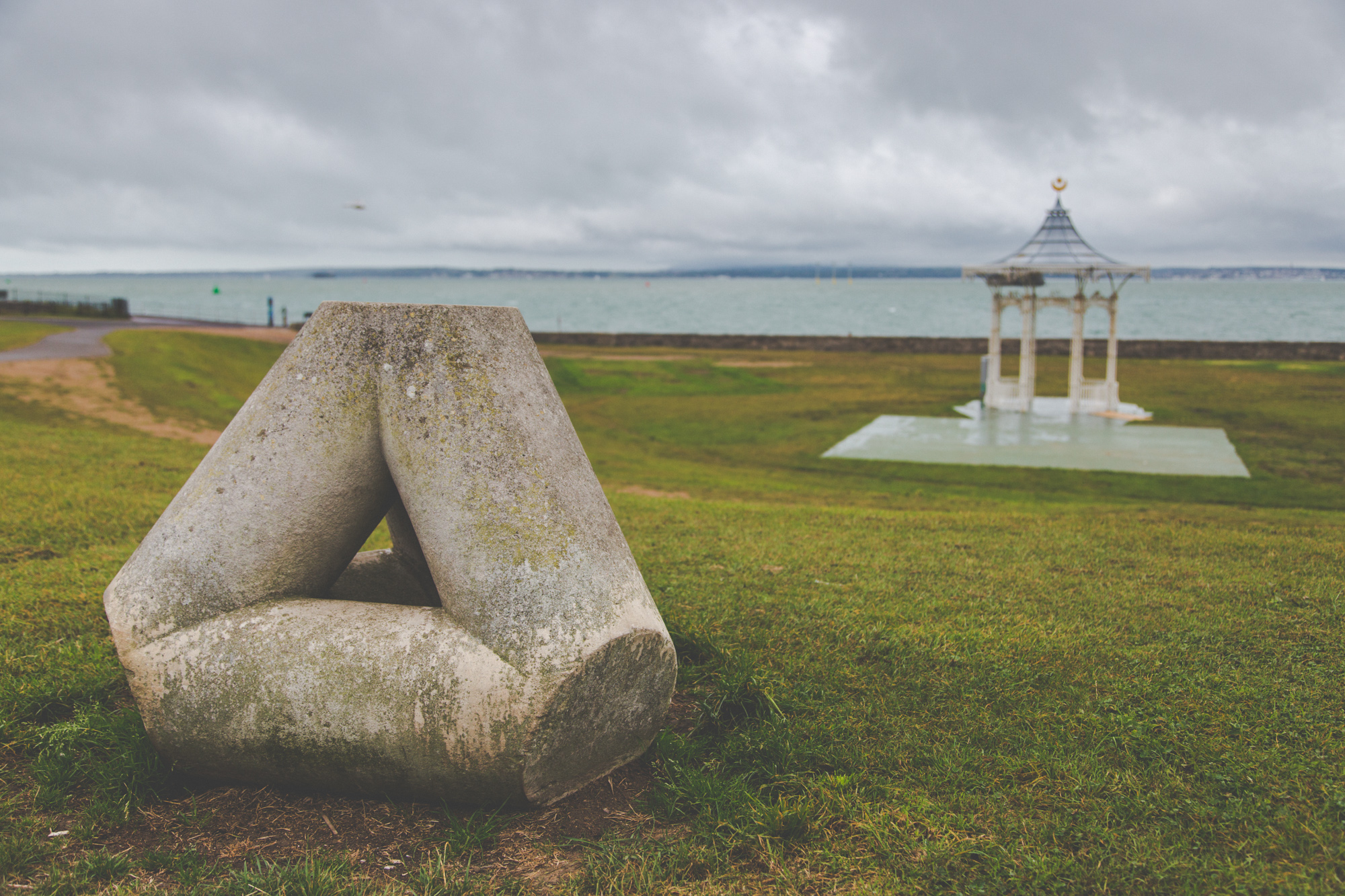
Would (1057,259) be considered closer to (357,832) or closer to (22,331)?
(357,832)

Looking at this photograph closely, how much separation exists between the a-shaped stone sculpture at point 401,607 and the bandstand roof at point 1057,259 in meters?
20.2

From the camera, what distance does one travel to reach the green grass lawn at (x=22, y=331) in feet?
83.5

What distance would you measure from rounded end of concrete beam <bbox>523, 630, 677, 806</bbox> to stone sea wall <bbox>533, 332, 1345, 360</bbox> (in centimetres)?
3355

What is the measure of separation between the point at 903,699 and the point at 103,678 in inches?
159

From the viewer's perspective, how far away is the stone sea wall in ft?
126

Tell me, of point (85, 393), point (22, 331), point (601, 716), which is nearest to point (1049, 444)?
point (601, 716)

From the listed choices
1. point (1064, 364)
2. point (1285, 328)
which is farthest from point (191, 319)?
point (1285, 328)

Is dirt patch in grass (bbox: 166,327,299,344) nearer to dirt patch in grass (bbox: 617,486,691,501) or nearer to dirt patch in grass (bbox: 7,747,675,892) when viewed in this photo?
A: dirt patch in grass (bbox: 617,486,691,501)

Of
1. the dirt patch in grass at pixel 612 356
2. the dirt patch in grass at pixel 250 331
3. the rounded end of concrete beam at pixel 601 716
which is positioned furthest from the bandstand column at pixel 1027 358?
the dirt patch in grass at pixel 250 331

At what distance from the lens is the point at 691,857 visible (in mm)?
Result: 3348

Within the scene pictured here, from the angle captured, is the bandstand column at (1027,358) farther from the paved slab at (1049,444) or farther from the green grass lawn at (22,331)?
the green grass lawn at (22,331)

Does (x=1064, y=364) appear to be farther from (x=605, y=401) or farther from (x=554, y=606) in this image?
(x=554, y=606)

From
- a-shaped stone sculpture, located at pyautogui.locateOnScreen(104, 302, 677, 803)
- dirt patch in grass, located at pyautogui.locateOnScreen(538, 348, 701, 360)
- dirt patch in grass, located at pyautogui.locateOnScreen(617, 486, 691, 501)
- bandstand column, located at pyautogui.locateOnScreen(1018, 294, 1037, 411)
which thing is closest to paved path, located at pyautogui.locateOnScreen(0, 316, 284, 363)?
dirt patch in grass, located at pyautogui.locateOnScreen(538, 348, 701, 360)

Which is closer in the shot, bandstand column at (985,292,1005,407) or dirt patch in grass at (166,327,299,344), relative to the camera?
bandstand column at (985,292,1005,407)
